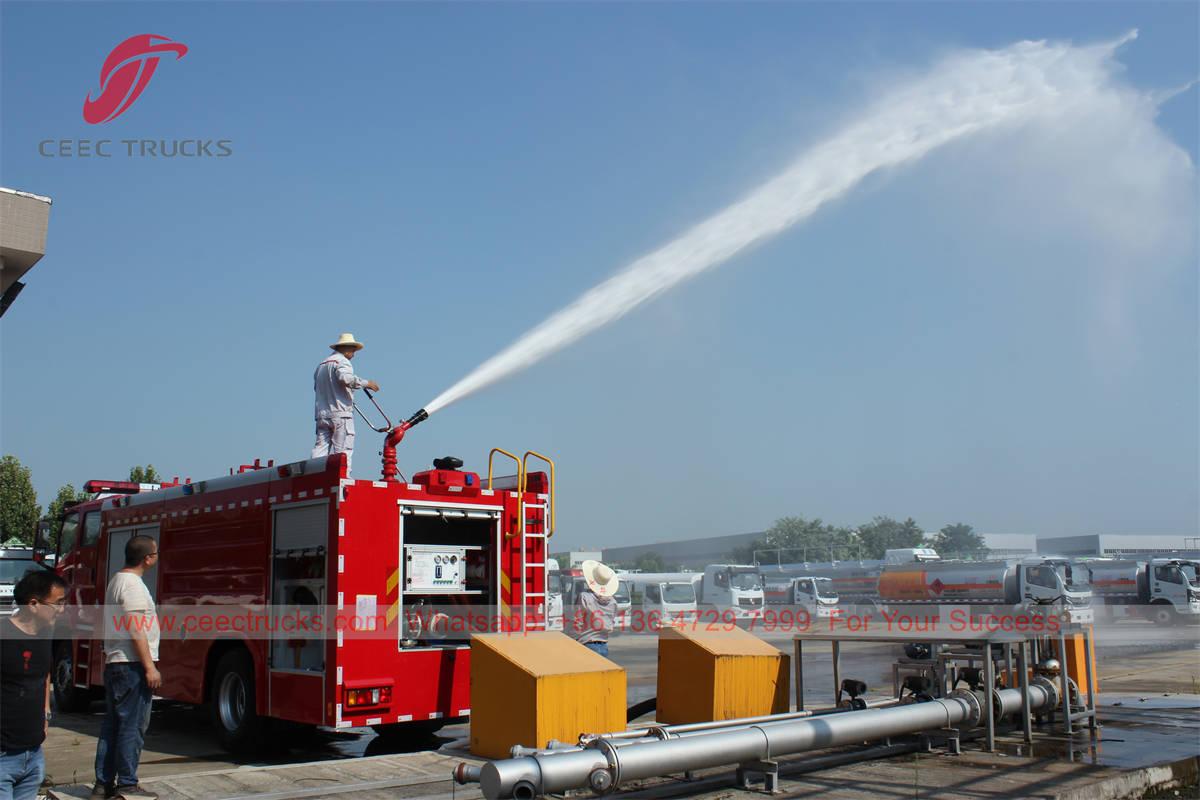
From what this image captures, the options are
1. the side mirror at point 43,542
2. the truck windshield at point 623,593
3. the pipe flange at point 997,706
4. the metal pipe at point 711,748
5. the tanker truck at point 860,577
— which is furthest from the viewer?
the tanker truck at point 860,577

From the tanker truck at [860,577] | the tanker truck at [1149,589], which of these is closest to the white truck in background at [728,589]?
the tanker truck at [860,577]

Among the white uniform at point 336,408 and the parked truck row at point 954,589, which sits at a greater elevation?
the white uniform at point 336,408

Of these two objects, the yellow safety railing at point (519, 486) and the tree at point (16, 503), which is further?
the tree at point (16, 503)

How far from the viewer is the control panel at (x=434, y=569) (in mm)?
9344

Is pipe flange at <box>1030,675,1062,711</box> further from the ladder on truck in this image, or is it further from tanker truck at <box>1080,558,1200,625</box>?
tanker truck at <box>1080,558,1200,625</box>

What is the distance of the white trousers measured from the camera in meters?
10.6

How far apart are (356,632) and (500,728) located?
189 cm

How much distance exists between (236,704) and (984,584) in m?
30.0

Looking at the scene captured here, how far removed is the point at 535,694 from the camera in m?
7.14

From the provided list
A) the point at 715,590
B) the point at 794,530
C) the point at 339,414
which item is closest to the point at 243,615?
the point at 339,414

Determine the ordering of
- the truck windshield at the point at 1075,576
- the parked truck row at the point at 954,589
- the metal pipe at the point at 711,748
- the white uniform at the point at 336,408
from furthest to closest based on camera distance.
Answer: the truck windshield at the point at 1075,576 < the parked truck row at the point at 954,589 < the white uniform at the point at 336,408 < the metal pipe at the point at 711,748

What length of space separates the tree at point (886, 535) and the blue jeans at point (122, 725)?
11754cm

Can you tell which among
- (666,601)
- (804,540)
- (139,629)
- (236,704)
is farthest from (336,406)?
(804,540)

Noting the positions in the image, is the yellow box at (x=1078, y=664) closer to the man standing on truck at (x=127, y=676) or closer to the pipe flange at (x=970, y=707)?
the pipe flange at (x=970, y=707)
